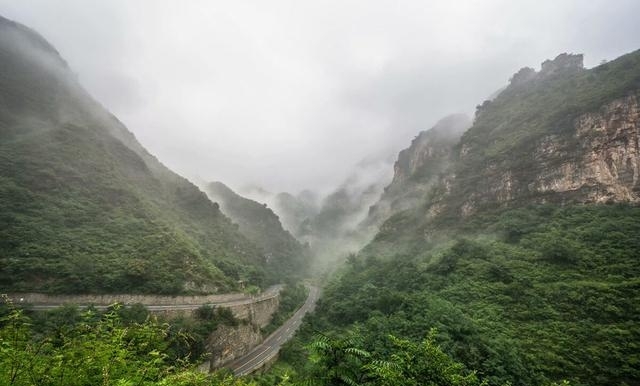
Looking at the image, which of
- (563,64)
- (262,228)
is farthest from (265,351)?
(563,64)

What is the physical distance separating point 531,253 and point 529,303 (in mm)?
11561

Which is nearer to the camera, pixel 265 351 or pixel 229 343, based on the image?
pixel 229 343

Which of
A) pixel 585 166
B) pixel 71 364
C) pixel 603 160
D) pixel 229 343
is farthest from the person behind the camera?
pixel 585 166

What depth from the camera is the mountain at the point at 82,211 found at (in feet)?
121

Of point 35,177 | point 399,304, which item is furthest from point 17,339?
point 35,177

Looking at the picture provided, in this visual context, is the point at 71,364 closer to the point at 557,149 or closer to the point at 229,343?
the point at 229,343

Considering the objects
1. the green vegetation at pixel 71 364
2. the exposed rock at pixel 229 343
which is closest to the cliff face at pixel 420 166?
the exposed rock at pixel 229 343

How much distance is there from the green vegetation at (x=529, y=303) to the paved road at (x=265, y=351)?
148 inches

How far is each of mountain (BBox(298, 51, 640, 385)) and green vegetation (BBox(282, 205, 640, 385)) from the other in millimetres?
119

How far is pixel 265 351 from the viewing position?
43406mm

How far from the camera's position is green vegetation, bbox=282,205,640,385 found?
19516mm

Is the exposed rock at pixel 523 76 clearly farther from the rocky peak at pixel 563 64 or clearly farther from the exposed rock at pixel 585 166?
the exposed rock at pixel 585 166

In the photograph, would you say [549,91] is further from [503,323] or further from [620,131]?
[503,323]

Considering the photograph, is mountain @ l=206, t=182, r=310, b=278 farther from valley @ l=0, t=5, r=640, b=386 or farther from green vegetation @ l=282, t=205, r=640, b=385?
green vegetation @ l=282, t=205, r=640, b=385
